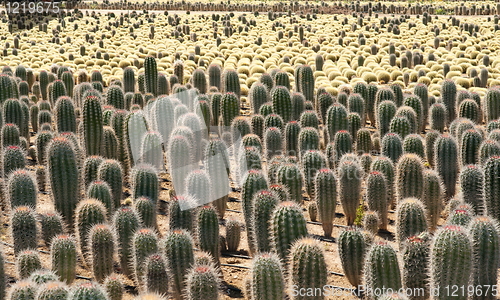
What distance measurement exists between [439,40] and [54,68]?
2053 cm

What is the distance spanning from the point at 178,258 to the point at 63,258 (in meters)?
1.46

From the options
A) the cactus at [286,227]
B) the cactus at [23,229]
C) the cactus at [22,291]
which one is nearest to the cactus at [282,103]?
the cactus at [286,227]

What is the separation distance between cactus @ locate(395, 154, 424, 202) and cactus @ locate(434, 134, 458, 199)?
5.04 feet

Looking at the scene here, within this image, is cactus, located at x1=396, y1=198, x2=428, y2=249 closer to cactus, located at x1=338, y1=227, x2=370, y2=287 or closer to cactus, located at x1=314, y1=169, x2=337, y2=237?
cactus, located at x1=338, y1=227, x2=370, y2=287

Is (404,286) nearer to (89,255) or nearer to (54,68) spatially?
(89,255)

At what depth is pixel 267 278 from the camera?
538 centimetres

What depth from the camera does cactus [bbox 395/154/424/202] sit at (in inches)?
326

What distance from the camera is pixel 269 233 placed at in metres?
6.77

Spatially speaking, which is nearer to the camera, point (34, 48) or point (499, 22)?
point (34, 48)

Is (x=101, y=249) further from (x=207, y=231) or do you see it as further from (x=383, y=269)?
(x=383, y=269)

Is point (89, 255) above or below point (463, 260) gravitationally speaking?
below

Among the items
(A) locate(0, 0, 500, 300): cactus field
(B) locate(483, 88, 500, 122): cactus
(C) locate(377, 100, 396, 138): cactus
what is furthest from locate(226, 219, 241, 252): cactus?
(B) locate(483, 88, 500, 122): cactus

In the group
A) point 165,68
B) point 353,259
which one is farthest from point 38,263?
point 165,68

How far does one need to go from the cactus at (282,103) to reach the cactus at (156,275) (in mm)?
7234
